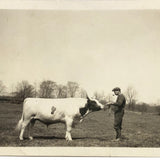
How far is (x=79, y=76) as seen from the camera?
12.8ft

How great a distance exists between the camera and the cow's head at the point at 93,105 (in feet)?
12.7

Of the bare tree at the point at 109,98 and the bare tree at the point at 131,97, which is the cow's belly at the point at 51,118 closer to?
the bare tree at the point at 109,98

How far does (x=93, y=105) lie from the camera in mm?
3879

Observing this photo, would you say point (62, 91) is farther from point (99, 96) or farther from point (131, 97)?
point (131, 97)

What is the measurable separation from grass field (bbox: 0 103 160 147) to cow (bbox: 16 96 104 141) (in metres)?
0.05

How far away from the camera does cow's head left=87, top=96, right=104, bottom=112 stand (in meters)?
3.87

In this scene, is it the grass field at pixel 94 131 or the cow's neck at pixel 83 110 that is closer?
the grass field at pixel 94 131

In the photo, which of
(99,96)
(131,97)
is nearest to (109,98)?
(99,96)

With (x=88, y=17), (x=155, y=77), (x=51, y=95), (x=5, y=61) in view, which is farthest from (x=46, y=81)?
(x=155, y=77)

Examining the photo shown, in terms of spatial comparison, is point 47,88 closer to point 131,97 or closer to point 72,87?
point 72,87

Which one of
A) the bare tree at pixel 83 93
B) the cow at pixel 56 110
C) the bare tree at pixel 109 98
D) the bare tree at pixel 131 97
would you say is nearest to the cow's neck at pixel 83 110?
the cow at pixel 56 110

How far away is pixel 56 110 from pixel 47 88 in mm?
233

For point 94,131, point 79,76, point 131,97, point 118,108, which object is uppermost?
point 79,76

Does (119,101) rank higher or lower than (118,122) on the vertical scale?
higher
